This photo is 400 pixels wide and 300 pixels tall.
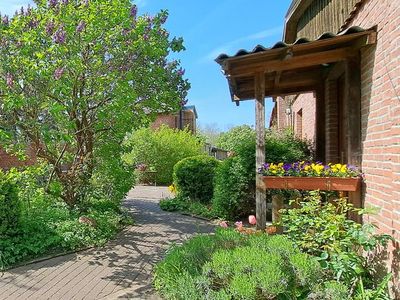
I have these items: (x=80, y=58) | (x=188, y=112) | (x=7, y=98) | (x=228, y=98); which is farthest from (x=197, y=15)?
(x=188, y=112)

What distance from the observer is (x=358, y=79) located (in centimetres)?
476

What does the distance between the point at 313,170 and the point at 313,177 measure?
134 millimetres

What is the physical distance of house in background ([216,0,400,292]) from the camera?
353 cm

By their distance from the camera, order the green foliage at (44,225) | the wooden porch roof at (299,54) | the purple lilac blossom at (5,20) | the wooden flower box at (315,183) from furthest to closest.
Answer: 1. the purple lilac blossom at (5,20)
2. the green foliage at (44,225)
3. the wooden flower box at (315,183)
4. the wooden porch roof at (299,54)

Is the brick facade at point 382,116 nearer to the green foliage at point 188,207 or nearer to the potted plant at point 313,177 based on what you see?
the potted plant at point 313,177

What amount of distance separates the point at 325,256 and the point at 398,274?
0.64 metres

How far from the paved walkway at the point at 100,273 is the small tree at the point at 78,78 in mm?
1809

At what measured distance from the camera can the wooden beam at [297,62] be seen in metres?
4.78

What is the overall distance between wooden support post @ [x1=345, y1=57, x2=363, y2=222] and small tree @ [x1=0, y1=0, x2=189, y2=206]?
3.67 m

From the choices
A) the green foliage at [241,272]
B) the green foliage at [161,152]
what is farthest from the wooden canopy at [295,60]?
the green foliage at [161,152]

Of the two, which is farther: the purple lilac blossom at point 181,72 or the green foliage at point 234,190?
the purple lilac blossom at point 181,72

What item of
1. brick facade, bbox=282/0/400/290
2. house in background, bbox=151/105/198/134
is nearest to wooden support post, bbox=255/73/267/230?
brick facade, bbox=282/0/400/290

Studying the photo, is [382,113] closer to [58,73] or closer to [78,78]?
[58,73]

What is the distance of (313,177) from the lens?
4812 millimetres
